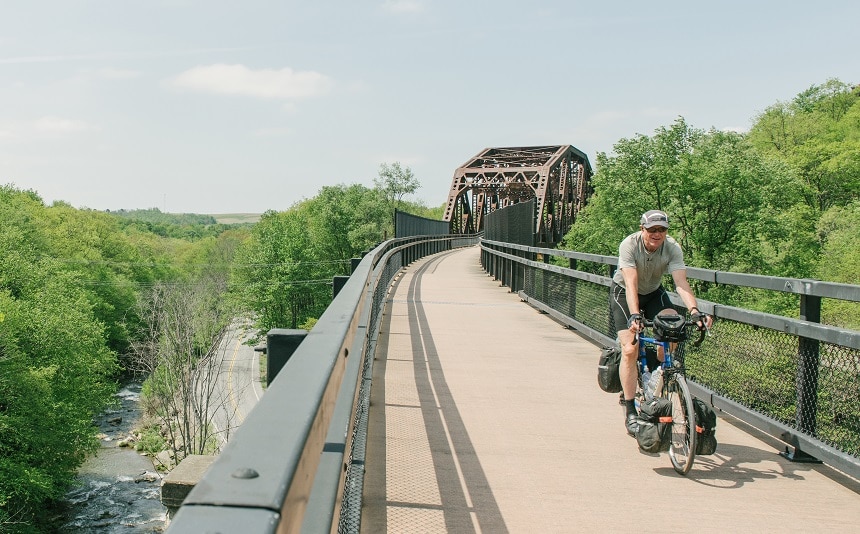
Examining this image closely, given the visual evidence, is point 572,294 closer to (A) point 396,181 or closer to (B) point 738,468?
(B) point 738,468

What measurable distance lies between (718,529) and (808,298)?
2.11 metres

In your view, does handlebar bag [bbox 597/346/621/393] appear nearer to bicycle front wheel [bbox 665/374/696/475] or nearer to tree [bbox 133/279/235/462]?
bicycle front wheel [bbox 665/374/696/475]

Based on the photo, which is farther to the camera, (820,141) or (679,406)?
(820,141)

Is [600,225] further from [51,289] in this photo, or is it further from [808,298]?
[808,298]

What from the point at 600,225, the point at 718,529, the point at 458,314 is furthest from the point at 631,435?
the point at 600,225

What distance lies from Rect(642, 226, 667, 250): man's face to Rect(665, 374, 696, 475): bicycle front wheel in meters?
1.01

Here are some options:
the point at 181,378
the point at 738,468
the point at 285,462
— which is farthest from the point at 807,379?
the point at 181,378

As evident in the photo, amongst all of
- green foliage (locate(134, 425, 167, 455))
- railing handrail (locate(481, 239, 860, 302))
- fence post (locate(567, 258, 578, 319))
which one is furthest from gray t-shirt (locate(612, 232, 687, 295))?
green foliage (locate(134, 425, 167, 455))

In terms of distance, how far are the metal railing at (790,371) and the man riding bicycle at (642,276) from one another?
2.53 ft

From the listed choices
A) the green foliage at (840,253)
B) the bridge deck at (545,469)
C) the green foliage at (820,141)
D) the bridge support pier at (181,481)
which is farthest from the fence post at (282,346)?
the green foliage at (820,141)

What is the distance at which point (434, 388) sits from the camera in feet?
25.2

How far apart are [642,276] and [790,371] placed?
133 cm

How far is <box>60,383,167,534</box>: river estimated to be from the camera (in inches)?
1355

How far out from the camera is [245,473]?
115 cm
